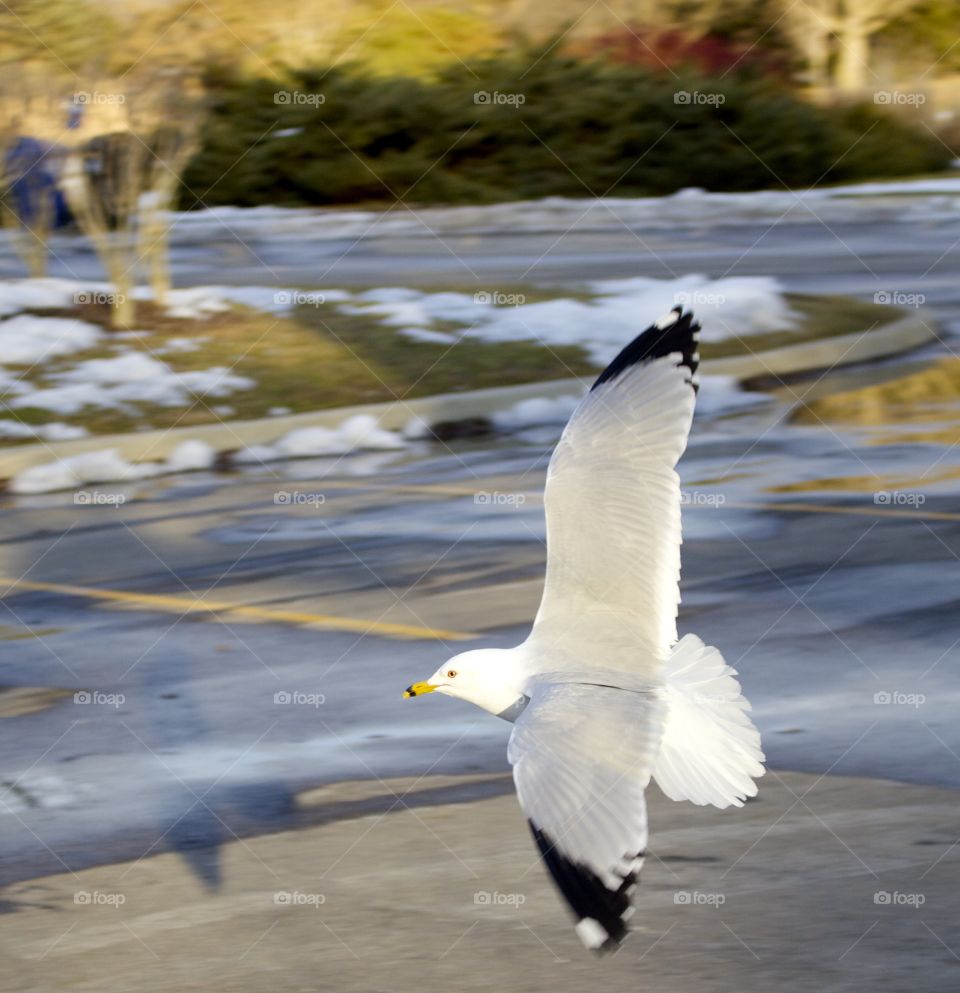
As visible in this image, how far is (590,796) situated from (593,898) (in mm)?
268

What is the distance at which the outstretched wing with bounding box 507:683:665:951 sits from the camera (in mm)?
4156

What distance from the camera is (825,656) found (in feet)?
25.1

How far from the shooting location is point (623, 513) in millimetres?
5477

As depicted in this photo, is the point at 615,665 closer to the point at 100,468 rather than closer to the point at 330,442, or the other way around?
the point at 100,468

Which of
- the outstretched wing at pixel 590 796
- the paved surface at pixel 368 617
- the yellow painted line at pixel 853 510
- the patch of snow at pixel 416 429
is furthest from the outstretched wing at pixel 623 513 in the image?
the patch of snow at pixel 416 429

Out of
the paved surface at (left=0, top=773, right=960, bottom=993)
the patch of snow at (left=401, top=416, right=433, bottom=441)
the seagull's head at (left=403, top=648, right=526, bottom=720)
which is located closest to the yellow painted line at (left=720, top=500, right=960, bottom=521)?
the patch of snow at (left=401, top=416, right=433, bottom=441)

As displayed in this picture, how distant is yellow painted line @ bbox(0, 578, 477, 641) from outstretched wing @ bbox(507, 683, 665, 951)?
3476 mm

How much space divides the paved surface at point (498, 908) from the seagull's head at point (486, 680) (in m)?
0.66

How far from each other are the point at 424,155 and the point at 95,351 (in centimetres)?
1298

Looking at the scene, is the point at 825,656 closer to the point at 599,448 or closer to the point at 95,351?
the point at 599,448

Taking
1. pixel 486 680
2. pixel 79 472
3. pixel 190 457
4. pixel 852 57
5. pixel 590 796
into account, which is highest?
pixel 852 57

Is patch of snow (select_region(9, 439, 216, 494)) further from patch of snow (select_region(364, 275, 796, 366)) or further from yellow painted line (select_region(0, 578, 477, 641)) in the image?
patch of snow (select_region(364, 275, 796, 366))

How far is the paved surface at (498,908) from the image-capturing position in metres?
5.06

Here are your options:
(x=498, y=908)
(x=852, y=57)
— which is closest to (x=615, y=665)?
(x=498, y=908)
